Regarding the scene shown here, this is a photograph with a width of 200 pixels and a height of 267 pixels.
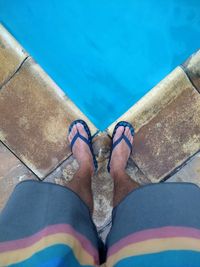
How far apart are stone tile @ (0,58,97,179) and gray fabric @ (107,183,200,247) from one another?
74 centimetres

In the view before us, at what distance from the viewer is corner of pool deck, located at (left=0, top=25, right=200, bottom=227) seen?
176 centimetres

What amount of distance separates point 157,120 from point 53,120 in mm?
541

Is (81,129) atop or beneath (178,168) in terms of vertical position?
atop

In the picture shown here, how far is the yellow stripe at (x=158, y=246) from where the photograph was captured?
2.97 ft

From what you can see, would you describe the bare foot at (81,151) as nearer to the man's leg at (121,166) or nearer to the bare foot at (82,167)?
the bare foot at (82,167)

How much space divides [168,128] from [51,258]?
1047 mm

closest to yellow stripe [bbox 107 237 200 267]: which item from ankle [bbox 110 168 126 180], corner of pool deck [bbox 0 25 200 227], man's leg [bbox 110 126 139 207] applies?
man's leg [bbox 110 126 139 207]

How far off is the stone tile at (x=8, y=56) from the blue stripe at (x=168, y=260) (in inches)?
49.9

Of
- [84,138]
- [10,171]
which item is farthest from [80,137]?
[10,171]

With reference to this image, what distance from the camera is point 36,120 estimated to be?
5.95ft

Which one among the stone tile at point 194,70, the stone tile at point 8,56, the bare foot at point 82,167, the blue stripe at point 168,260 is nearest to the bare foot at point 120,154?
the bare foot at point 82,167

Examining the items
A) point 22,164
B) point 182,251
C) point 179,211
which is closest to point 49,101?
point 22,164

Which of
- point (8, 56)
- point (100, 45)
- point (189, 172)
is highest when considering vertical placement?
point (8, 56)

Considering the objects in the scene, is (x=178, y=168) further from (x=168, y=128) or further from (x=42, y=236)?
(x=42, y=236)
